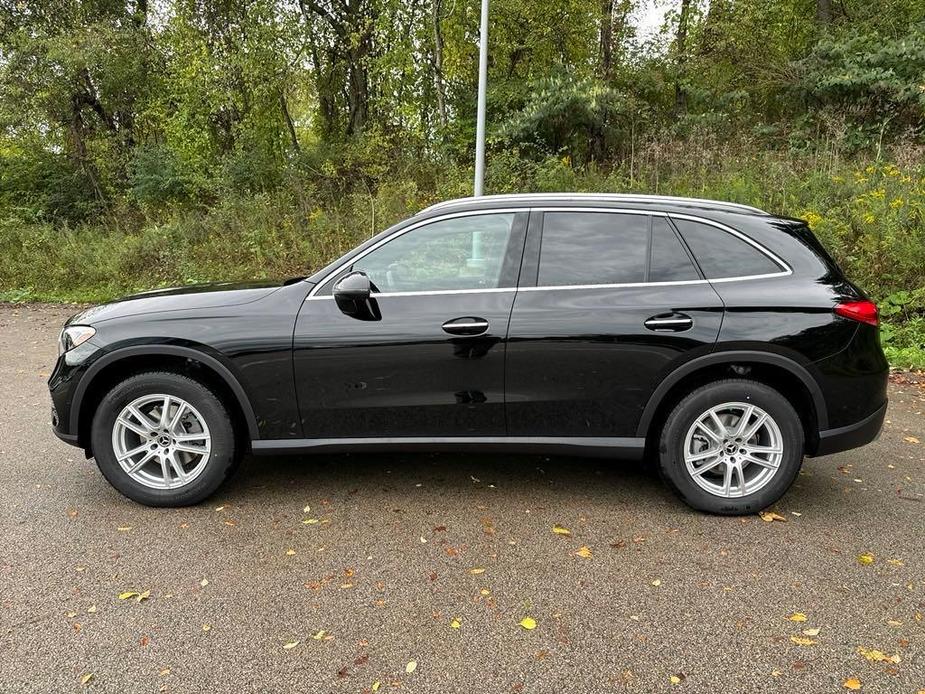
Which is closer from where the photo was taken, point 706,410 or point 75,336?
point 706,410

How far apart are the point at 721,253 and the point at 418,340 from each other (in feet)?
5.61

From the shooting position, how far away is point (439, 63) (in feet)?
48.4

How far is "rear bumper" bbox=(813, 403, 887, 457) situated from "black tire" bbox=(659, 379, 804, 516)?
0.12 m

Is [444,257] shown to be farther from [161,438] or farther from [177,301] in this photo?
[161,438]

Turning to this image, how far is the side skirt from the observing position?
12.2 ft

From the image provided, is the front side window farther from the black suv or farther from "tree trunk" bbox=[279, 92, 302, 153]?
"tree trunk" bbox=[279, 92, 302, 153]

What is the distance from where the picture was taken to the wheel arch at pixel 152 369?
3.68m

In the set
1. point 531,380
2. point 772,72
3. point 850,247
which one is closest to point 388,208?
point 850,247

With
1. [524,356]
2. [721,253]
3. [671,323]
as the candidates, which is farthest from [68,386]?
[721,253]

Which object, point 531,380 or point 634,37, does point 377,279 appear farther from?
point 634,37

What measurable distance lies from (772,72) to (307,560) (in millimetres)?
14517

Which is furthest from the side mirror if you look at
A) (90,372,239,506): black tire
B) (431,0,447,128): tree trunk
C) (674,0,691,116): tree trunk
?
(674,0,691,116): tree trunk

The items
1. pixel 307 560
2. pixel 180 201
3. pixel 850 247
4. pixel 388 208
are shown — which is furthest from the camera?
pixel 180 201

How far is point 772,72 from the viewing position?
46.0ft
